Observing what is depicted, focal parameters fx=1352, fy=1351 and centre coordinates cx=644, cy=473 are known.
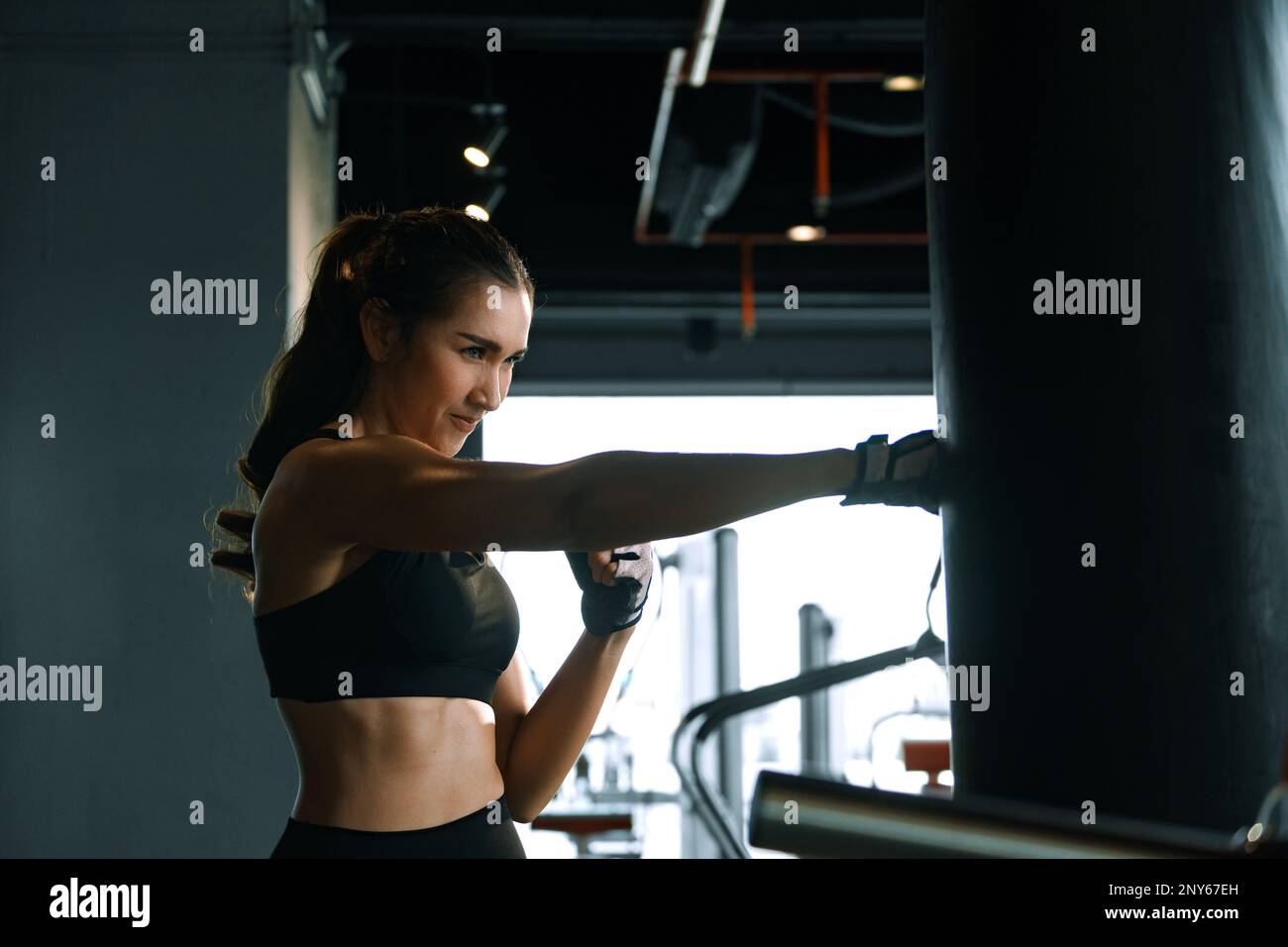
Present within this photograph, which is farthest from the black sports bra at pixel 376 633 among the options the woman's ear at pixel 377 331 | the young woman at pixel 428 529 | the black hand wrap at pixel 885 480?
the black hand wrap at pixel 885 480

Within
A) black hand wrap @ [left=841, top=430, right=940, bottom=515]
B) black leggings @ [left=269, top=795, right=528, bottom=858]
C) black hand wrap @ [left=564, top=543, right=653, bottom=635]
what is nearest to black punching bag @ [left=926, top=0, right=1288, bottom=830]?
black hand wrap @ [left=841, top=430, right=940, bottom=515]

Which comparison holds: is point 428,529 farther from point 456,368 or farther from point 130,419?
point 130,419

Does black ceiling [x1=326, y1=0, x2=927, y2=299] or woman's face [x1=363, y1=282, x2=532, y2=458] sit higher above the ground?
black ceiling [x1=326, y1=0, x2=927, y2=299]

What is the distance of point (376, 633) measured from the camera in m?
1.40

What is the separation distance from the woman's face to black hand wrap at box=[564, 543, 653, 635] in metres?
0.21

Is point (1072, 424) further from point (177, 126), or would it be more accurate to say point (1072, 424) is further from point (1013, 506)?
point (177, 126)

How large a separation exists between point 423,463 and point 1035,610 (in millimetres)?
582

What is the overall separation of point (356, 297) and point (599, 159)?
5.32 metres

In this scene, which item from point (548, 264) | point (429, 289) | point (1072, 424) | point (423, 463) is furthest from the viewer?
point (548, 264)

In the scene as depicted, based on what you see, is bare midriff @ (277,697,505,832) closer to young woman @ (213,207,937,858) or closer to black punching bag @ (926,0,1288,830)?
young woman @ (213,207,937,858)

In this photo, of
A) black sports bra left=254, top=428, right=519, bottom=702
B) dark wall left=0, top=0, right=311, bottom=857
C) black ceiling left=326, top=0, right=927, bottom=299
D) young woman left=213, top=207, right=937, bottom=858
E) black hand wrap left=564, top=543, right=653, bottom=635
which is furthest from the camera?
black ceiling left=326, top=0, right=927, bottom=299

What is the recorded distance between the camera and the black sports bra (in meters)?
1.40

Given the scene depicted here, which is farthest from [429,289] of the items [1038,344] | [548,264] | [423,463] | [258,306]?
[548,264]
